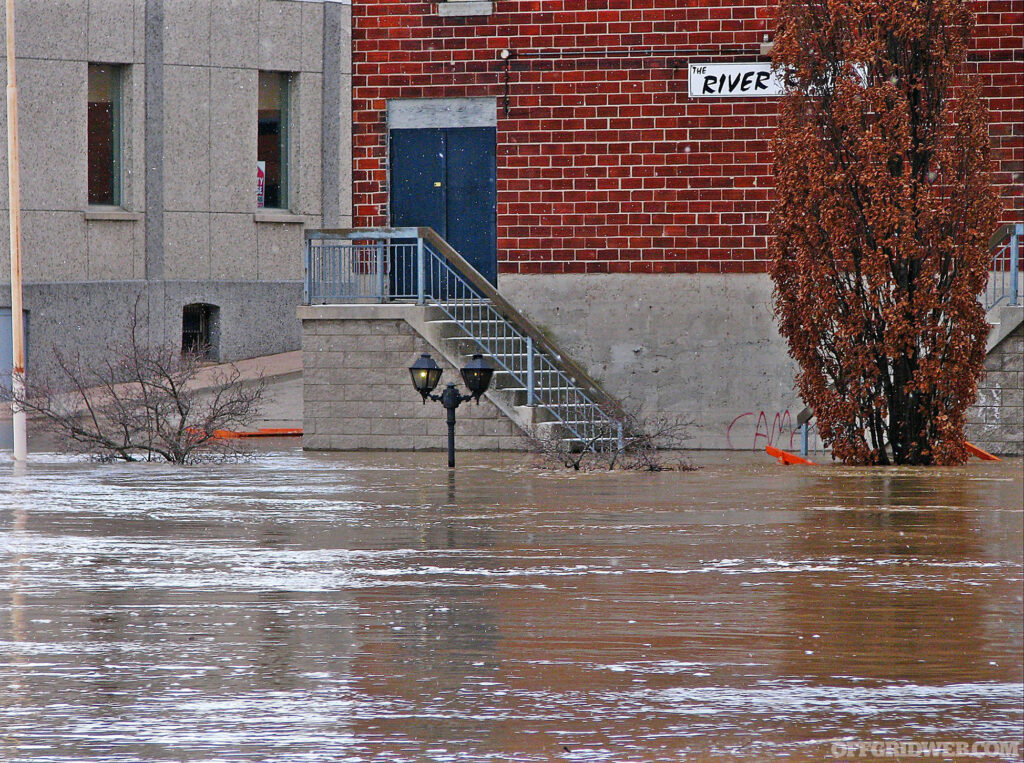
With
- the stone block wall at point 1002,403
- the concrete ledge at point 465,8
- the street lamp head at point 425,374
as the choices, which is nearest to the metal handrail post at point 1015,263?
the stone block wall at point 1002,403

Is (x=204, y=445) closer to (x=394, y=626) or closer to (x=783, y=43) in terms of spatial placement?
(x=783, y=43)

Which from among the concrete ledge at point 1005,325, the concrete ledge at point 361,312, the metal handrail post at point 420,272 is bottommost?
the concrete ledge at point 1005,325

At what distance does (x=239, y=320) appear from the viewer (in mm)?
30531

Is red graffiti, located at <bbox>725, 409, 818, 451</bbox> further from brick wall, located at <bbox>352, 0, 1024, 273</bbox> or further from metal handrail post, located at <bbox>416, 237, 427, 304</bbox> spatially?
metal handrail post, located at <bbox>416, 237, 427, 304</bbox>

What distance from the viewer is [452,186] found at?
2202 cm

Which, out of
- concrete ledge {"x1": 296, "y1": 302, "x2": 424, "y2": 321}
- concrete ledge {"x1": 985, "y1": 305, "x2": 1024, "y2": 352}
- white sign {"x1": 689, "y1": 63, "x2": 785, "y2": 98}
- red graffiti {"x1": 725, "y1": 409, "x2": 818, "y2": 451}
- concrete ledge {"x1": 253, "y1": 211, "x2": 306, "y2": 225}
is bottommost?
red graffiti {"x1": 725, "y1": 409, "x2": 818, "y2": 451}

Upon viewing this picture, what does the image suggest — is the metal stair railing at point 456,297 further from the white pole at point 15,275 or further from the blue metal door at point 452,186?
the white pole at point 15,275

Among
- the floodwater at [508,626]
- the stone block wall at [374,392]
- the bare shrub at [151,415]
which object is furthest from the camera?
the stone block wall at [374,392]

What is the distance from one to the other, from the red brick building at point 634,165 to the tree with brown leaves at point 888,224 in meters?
3.09

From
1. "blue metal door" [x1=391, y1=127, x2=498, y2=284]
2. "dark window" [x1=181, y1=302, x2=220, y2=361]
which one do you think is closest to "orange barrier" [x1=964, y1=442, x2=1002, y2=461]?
"blue metal door" [x1=391, y1=127, x2=498, y2=284]

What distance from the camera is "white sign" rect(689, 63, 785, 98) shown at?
21.1m

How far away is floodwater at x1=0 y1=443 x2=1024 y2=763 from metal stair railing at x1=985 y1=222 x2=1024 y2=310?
5.35 metres

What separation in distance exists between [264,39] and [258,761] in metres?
25.7

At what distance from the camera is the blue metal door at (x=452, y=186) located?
21891 millimetres
